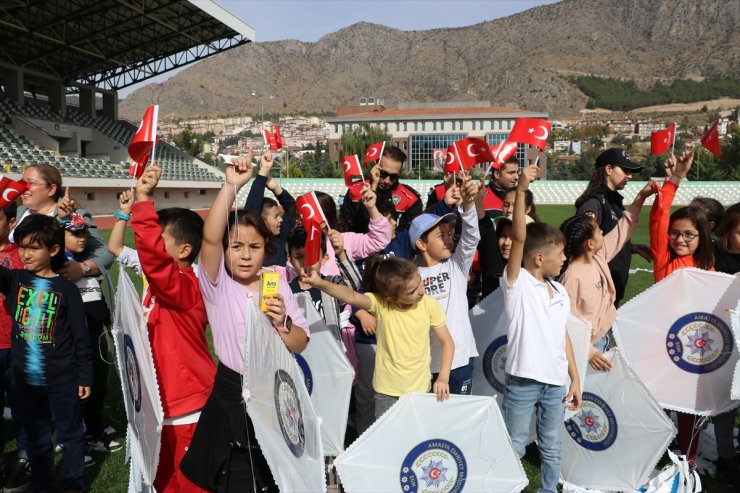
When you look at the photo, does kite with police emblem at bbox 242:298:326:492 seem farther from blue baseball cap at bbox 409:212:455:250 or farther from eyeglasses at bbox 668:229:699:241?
eyeglasses at bbox 668:229:699:241

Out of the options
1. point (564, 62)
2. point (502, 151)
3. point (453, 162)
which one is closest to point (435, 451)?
point (453, 162)

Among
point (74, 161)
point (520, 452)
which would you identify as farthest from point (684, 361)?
point (74, 161)

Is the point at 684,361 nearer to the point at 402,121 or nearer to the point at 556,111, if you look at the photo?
the point at 402,121

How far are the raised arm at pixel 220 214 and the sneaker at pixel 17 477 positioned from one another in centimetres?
214

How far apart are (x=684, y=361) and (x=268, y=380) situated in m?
2.70

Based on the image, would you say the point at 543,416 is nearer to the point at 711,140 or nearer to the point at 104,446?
the point at 711,140

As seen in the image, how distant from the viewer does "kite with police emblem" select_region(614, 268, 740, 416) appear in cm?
352

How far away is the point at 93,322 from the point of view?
12.8ft

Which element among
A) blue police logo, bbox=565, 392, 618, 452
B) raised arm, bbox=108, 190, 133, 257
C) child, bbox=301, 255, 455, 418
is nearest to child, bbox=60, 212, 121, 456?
raised arm, bbox=108, 190, 133, 257

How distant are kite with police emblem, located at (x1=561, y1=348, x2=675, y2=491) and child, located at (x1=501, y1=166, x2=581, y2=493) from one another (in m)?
0.37

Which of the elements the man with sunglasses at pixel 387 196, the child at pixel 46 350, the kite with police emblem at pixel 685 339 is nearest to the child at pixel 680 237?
the kite with police emblem at pixel 685 339

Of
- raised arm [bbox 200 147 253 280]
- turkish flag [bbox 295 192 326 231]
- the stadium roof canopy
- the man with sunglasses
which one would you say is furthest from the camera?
the stadium roof canopy

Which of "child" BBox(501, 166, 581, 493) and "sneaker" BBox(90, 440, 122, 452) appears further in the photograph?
"sneaker" BBox(90, 440, 122, 452)

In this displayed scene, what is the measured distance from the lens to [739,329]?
10.6ft
